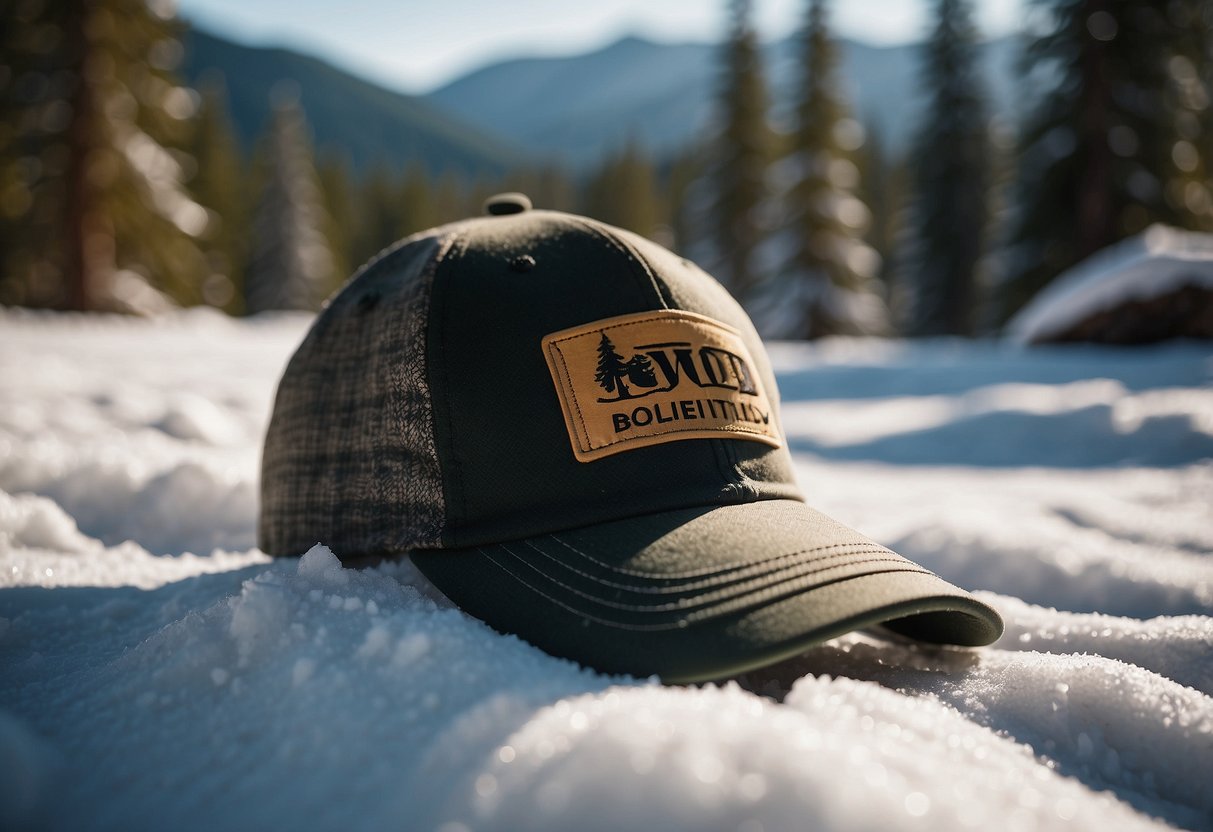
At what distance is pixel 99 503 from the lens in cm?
189

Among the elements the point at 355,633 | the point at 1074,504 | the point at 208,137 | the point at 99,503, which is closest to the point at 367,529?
the point at 355,633

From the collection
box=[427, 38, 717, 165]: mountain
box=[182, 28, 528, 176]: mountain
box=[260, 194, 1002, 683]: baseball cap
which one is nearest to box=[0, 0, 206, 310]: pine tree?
box=[260, 194, 1002, 683]: baseball cap

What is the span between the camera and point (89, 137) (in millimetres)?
11664

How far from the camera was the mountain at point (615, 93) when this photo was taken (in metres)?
122

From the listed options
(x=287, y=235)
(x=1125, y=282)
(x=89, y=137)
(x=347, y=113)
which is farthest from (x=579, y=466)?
(x=347, y=113)

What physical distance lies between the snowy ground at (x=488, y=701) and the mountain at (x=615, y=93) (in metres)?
105

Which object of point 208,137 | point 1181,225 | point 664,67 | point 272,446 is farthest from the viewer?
point 664,67

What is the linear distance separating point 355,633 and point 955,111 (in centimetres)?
2091

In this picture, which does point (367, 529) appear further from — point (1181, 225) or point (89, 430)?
point (1181, 225)

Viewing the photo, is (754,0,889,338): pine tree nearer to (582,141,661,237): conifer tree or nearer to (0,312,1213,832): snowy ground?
(582,141,661,237): conifer tree

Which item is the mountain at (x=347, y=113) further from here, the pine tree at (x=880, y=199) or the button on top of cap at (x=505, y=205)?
the button on top of cap at (x=505, y=205)

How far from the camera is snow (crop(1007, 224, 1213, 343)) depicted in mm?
5145

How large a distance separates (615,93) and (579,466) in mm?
172058

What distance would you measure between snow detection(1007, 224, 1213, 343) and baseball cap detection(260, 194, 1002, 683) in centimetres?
522
